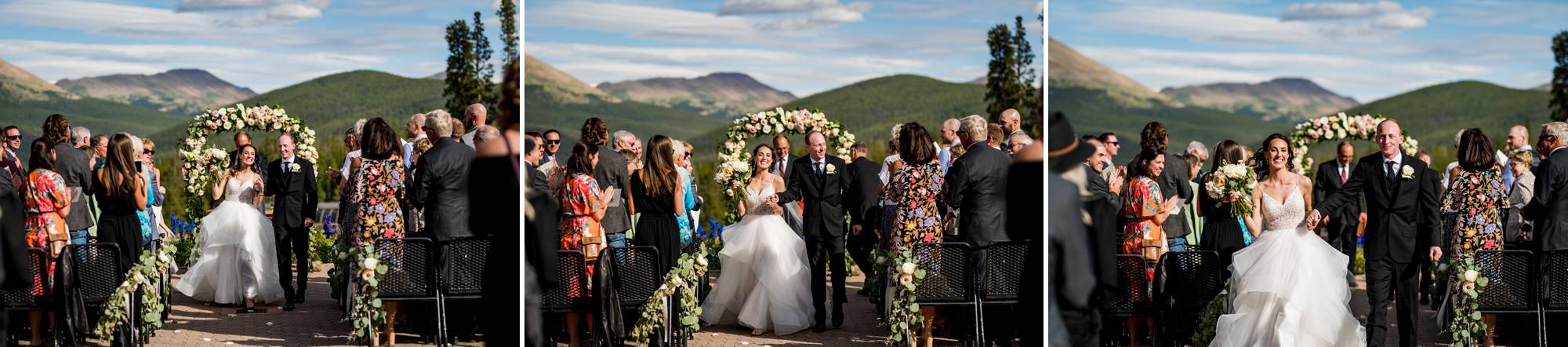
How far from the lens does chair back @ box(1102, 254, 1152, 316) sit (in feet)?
22.6

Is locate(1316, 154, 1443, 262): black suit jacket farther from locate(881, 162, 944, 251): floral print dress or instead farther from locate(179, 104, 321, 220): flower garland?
locate(179, 104, 321, 220): flower garland

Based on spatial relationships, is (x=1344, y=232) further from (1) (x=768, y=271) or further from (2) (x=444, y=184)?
(2) (x=444, y=184)

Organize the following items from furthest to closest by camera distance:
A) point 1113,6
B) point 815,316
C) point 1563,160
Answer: point 1113,6, point 815,316, point 1563,160

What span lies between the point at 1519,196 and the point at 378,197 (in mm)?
7224

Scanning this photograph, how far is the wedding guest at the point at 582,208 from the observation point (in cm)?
658

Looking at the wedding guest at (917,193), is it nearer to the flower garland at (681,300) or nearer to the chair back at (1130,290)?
the chair back at (1130,290)

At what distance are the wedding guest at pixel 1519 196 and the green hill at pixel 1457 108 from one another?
19.2 m

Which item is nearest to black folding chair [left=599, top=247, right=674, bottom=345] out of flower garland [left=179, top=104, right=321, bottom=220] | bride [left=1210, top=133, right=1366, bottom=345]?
bride [left=1210, top=133, right=1366, bottom=345]

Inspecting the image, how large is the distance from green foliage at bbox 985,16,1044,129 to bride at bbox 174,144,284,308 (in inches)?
203

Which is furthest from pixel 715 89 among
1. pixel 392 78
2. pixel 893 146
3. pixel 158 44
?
pixel 893 146

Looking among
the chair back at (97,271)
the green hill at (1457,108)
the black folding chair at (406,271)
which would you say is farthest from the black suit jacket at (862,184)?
the green hill at (1457,108)

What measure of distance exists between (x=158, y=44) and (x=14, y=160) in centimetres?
953

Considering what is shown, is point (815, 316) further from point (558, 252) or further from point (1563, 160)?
point (1563, 160)

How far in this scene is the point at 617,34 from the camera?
13.6 m
